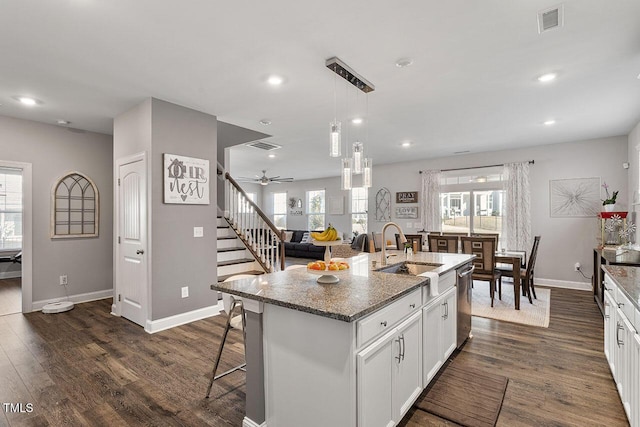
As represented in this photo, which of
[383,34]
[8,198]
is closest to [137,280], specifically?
[383,34]

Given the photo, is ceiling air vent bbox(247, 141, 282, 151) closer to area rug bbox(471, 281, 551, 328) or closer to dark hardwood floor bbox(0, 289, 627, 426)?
dark hardwood floor bbox(0, 289, 627, 426)

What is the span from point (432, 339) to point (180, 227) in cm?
304

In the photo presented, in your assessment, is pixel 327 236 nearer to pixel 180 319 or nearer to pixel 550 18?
pixel 550 18

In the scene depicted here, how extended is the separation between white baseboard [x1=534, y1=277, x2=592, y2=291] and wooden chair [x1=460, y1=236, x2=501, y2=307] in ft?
7.17

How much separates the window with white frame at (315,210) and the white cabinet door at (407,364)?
8.90 m

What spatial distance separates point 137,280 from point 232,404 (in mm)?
2299

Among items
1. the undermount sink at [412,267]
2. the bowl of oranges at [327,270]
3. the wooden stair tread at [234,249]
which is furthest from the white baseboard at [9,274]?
the undermount sink at [412,267]

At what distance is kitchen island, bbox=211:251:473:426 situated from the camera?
1.50 meters

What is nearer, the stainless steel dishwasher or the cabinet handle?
the cabinet handle

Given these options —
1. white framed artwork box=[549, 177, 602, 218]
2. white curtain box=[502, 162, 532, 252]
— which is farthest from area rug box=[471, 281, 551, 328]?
white framed artwork box=[549, 177, 602, 218]

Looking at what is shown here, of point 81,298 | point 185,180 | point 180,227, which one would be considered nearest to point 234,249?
point 180,227

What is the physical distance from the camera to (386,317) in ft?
5.69

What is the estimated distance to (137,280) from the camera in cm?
377

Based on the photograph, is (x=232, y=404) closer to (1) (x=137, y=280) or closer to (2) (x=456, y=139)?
(1) (x=137, y=280)
